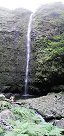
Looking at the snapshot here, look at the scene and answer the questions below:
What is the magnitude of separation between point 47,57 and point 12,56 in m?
2.44

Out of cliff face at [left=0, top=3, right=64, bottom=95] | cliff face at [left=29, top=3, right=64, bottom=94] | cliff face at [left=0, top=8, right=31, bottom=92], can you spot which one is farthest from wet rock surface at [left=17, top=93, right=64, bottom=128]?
cliff face at [left=0, top=8, right=31, bottom=92]

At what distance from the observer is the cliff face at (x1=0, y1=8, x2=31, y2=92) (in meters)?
13.7

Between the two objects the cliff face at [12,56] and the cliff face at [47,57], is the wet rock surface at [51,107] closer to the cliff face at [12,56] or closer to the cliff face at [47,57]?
the cliff face at [47,57]

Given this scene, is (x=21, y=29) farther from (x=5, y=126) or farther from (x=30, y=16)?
(x=5, y=126)

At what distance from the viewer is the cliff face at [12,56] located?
44.9 feet

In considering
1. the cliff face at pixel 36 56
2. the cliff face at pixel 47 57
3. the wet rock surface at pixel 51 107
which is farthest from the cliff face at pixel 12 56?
the wet rock surface at pixel 51 107

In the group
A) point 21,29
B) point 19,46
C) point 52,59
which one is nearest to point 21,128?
point 52,59

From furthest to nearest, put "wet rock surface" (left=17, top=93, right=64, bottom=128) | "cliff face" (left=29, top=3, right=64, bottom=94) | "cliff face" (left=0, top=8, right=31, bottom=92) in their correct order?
"cliff face" (left=0, top=8, right=31, bottom=92), "cliff face" (left=29, top=3, right=64, bottom=94), "wet rock surface" (left=17, top=93, right=64, bottom=128)

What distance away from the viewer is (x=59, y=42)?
12820mm

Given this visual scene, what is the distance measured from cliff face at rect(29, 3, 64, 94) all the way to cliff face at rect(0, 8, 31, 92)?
24.4 inches

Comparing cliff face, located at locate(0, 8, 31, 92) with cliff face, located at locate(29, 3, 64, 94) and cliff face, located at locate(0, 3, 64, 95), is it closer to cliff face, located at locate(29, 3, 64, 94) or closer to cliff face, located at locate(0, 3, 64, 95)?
cliff face, located at locate(0, 3, 64, 95)

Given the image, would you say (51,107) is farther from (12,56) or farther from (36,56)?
(12,56)

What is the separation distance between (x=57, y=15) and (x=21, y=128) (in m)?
13.3

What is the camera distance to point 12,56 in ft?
46.8
